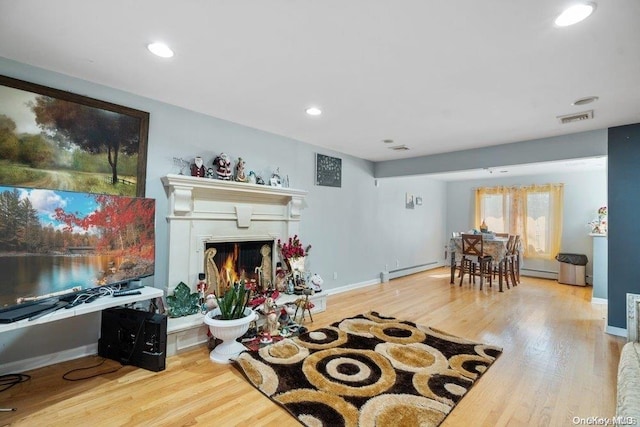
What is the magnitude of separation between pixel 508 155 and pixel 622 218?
1386mm

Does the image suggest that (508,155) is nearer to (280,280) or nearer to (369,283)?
(369,283)

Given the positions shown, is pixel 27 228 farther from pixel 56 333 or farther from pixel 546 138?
pixel 546 138

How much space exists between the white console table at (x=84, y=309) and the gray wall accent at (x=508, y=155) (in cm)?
417

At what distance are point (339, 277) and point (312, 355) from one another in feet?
7.34

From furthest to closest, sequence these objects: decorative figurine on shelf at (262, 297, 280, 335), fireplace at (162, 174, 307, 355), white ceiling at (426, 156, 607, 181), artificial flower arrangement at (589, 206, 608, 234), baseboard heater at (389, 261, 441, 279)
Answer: baseboard heater at (389, 261, 441, 279) → white ceiling at (426, 156, 607, 181) → artificial flower arrangement at (589, 206, 608, 234) → decorative figurine on shelf at (262, 297, 280, 335) → fireplace at (162, 174, 307, 355)

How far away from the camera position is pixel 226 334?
2.50 m

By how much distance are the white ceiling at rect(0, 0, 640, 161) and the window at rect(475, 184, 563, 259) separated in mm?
3515

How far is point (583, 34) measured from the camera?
1688mm

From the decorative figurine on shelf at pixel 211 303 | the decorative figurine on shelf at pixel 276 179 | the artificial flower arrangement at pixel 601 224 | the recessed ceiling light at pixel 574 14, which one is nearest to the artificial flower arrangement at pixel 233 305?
the decorative figurine on shelf at pixel 211 303

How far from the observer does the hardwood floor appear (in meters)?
1.81

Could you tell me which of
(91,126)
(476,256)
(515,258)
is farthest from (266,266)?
(515,258)

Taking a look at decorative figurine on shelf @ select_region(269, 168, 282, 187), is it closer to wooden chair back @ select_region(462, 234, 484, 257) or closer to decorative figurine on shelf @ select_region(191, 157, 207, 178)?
decorative figurine on shelf @ select_region(191, 157, 207, 178)

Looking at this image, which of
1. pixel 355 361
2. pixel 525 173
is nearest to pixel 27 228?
pixel 355 361

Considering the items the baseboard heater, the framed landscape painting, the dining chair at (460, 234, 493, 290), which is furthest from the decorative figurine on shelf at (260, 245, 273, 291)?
the dining chair at (460, 234, 493, 290)
